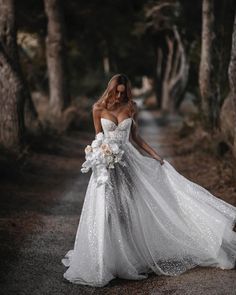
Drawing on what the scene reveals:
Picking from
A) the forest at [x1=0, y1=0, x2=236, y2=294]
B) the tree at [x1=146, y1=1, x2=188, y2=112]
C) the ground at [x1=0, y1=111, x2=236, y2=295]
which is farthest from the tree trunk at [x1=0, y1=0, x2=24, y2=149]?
the tree at [x1=146, y1=1, x2=188, y2=112]

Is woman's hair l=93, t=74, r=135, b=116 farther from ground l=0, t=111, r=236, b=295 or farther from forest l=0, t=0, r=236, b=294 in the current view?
forest l=0, t=0, r=236, b=294

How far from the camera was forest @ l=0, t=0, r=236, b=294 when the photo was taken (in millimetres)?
12312

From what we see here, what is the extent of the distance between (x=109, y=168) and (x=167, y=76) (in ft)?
106

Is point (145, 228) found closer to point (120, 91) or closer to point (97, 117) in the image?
point (97, 117)

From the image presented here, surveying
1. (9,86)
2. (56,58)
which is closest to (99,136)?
(9,86)

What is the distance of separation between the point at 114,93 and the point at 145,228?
159 centimetres

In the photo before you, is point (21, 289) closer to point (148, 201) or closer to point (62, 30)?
point (148, 201)

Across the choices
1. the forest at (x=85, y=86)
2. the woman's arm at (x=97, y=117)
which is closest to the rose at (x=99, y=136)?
the woman's arm at (x=97, y=117)

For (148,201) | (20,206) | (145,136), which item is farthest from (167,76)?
(148,201)

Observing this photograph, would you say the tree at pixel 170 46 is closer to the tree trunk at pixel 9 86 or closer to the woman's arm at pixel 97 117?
A: the tree trunk at pixel 9 86

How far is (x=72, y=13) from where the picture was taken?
92.4 ft

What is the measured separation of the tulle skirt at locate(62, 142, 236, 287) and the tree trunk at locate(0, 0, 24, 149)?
24.2 feet

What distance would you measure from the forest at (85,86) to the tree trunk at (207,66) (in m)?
0.03

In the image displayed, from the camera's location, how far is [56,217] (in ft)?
31.4
